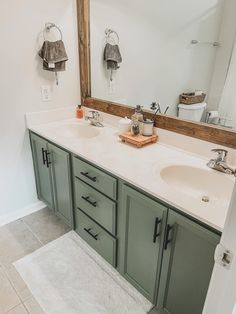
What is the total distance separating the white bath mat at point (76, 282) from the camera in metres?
1.39

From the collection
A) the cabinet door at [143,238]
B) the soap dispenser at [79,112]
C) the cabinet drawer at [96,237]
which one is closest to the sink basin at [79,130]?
the soap dispenser at [79,112]

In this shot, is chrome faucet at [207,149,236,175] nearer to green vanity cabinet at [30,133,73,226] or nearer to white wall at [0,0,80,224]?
green vanity cabinet at [30,133,73,226]

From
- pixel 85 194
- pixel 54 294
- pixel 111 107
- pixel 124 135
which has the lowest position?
pixel 54 294

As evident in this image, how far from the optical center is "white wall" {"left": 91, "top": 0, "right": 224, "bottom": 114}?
1375 millimetres

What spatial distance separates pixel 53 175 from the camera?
1.86m

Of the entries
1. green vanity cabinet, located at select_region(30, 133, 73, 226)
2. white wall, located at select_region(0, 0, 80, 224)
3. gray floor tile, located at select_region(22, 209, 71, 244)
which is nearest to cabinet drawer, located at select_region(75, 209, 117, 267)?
green vanity cabinet, located at select_region(30, 133, 73, 226)

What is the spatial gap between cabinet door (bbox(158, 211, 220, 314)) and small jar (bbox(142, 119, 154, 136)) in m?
0.77

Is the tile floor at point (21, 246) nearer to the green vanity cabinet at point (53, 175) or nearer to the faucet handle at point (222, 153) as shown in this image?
the green vanity cabinet at point (53, 175)

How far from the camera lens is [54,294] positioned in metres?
1.46

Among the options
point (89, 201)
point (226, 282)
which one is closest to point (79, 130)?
point (89, 201)

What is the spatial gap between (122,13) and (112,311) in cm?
215

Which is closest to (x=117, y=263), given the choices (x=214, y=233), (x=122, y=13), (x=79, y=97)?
(x=214, y=233)

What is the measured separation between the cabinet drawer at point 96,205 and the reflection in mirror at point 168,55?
2.55 feet

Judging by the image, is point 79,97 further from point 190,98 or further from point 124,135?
point 190,98
